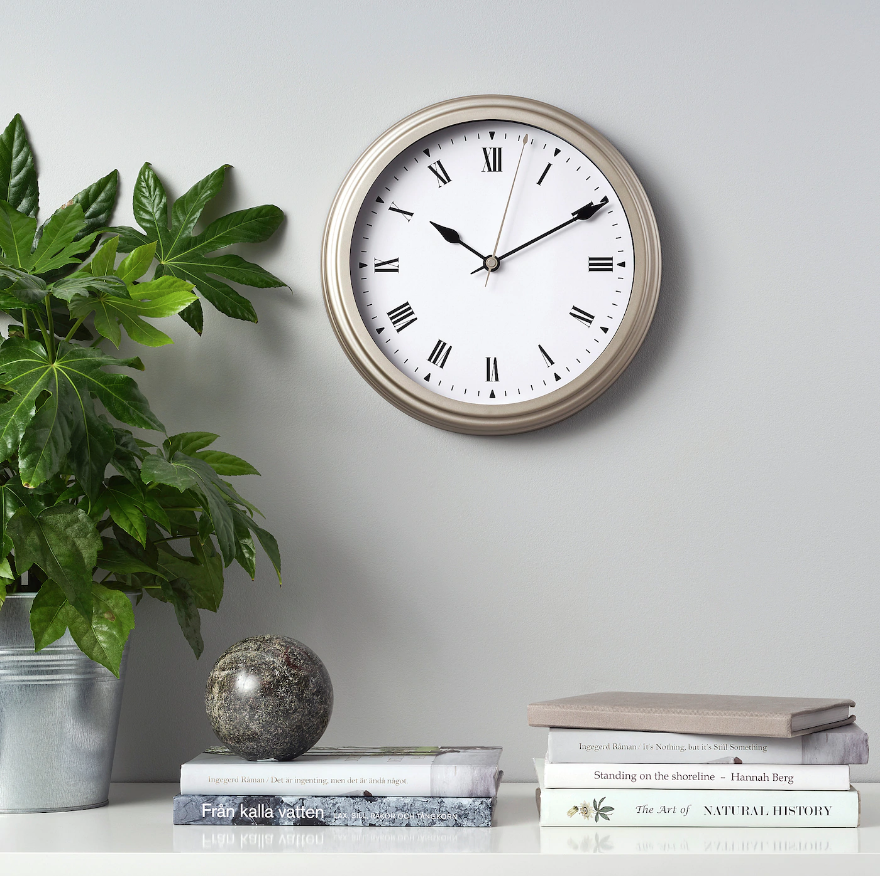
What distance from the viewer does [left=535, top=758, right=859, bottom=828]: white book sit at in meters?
0.90

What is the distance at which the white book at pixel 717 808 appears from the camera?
0.90 meters

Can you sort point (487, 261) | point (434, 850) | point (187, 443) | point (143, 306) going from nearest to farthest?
point (434, 850), point (143, 306), point (187, 443), point (487, 261)

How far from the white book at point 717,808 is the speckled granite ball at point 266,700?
0.31 metres

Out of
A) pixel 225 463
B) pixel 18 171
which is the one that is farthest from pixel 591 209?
pixel 18 171

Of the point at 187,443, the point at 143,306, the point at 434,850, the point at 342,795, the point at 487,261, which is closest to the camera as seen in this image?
the point at 434,850

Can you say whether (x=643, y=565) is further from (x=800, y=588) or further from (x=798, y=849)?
(x=798, y=849)

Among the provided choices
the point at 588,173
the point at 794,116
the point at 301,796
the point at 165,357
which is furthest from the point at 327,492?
the point at 794,116

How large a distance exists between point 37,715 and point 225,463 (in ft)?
1.17

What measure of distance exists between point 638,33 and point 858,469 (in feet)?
2.27

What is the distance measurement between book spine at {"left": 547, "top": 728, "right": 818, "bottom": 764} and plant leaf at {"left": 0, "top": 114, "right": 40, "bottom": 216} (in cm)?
100

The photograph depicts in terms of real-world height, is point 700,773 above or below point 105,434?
below

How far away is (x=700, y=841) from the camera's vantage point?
0.86 m

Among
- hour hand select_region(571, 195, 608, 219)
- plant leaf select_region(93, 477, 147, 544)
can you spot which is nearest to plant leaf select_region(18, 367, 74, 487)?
plant leaf select_region(93, 477, 147, 544)

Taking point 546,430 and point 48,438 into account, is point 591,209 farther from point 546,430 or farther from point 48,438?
point 48,438
